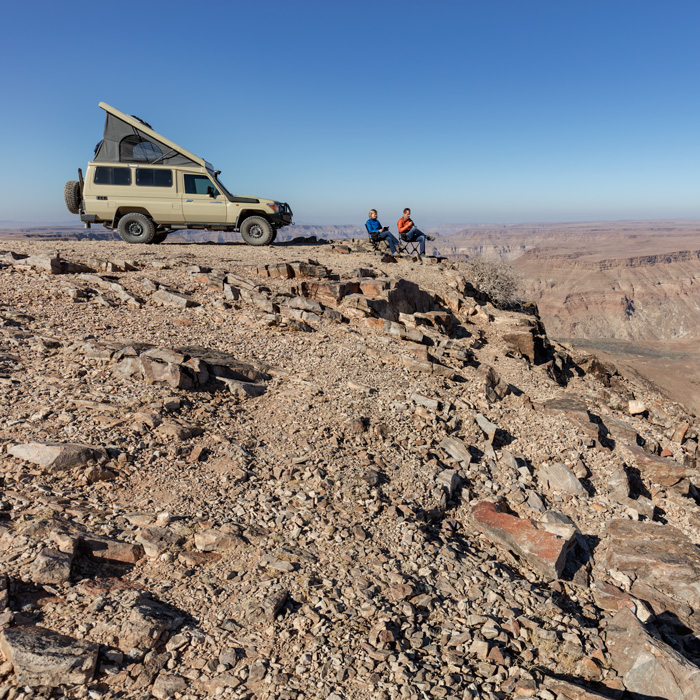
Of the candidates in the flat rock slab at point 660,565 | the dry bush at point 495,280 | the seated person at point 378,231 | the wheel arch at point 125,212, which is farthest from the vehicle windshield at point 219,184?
the flat rock slab at point 660,565

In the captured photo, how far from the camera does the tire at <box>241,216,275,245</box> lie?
1381cm

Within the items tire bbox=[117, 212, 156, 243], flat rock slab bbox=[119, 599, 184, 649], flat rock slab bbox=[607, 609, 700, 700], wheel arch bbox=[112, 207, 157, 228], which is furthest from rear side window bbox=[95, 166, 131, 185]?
flat rock slab bbox=[607, 609, 700, 700]

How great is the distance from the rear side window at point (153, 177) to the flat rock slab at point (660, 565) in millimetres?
12668

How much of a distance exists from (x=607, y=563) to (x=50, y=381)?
674 cm

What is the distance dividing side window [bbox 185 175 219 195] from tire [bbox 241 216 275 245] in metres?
1.38

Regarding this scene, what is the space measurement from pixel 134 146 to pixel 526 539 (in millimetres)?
13089

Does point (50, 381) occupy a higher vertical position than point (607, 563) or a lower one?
higher

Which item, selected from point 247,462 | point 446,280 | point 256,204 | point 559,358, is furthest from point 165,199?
point 559,358

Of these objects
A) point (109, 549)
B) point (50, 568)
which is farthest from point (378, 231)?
point (50, 568)

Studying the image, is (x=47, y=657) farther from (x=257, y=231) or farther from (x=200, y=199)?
(x=257, y=231)

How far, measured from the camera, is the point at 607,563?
4.98 meters

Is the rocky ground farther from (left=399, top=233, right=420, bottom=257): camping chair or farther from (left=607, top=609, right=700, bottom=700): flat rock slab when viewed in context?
(left=399, top=233, right=420, bottom=257): camping chair

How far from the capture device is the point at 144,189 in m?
12.4

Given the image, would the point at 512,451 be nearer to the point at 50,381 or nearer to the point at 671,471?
the point at 671,471
